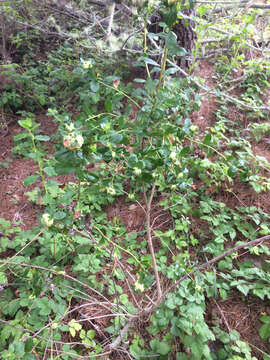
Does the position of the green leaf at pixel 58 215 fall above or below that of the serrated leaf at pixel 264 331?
above

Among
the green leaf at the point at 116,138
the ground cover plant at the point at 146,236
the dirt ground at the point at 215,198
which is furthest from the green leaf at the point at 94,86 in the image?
the dirt ground at the point at 215,198

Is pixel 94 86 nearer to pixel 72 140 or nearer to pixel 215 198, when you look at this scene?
pixel 72 140

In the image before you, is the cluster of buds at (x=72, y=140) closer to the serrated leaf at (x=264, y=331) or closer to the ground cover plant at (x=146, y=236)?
the ground cover plant at (x=146, y=236)

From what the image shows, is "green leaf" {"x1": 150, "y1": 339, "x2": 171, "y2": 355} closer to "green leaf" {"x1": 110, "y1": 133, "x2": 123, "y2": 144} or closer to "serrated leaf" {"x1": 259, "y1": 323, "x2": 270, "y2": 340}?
"serrated leaf" {"x1": 259, "y1": 323, "x2": 270, "y2": 340}

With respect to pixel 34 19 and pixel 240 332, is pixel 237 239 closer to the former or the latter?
pixel 240 332

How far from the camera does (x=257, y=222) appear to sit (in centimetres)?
179

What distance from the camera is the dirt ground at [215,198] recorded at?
1.53 metres

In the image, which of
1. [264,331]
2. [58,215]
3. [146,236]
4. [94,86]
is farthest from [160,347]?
[94,86]

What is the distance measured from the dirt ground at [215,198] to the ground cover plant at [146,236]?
11mm

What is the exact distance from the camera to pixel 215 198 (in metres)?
2.11

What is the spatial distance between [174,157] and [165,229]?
1088 mm

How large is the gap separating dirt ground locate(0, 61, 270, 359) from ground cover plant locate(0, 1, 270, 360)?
1 centimetres

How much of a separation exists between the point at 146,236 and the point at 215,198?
0.73 meters

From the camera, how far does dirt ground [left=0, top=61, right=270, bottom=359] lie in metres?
1.53
